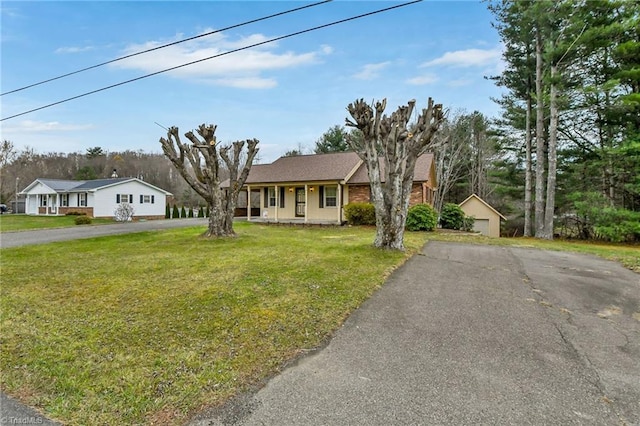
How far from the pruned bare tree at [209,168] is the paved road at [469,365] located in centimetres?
771

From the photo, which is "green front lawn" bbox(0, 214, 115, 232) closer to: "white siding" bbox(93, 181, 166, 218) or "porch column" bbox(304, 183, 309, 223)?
"white siding" bbox(93, 181, 166, 218)

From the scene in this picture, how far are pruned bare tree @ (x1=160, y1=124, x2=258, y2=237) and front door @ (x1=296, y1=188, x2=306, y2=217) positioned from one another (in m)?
7.45

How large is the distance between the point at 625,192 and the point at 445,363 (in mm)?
18584

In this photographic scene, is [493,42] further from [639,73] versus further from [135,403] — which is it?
[135,403]

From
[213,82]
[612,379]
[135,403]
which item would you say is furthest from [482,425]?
[213,82]

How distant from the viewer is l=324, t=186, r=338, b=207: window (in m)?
17.9

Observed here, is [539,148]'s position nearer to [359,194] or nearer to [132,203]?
[359,194]

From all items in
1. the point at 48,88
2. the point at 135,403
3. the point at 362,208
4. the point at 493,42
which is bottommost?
the point at 135,403

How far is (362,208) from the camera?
16109 millimetres

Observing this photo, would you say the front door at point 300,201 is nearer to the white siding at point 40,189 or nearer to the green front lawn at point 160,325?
the green front lawn at point 160,325

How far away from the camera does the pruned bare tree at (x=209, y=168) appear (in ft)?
35.0

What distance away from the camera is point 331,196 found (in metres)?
18.0

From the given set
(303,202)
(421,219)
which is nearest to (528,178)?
(421,219)

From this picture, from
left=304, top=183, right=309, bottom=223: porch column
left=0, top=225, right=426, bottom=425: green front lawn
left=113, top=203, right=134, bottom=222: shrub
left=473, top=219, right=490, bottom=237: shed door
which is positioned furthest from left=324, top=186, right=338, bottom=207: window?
left=113, top=203, right=134, bottom=222: shrub
